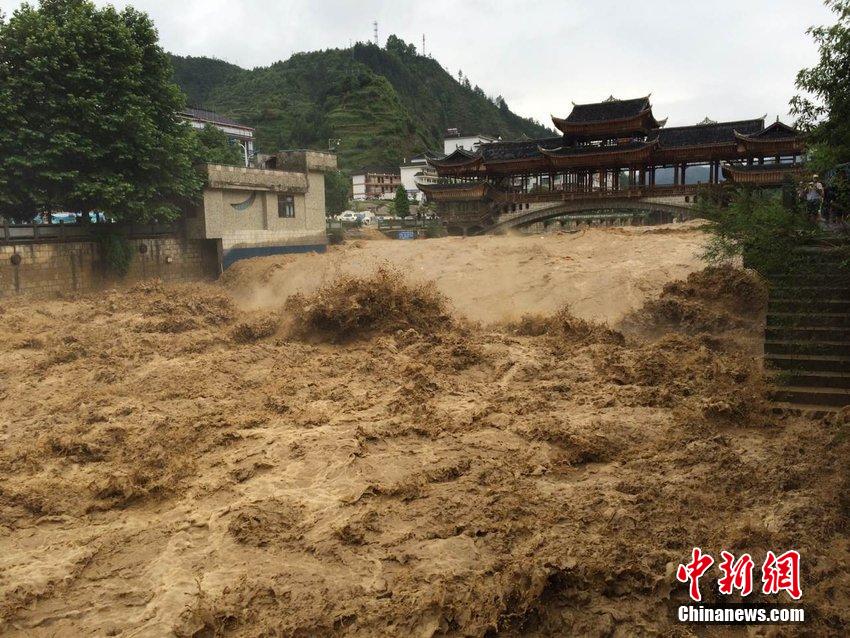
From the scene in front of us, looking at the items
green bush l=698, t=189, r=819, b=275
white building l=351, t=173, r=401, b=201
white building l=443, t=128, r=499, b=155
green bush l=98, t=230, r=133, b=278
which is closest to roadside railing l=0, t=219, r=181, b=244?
green bush l=98, t=230, r=133, b=278

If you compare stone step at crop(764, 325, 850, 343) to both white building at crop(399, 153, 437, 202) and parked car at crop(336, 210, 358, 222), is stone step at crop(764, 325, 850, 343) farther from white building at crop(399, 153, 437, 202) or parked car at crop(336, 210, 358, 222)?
white building at crop(399, 153, 437, 202)

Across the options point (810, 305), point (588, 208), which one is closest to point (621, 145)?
point (588, 208)

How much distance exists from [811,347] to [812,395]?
75cm

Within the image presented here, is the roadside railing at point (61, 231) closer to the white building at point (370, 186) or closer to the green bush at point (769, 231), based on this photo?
the green bush at point (769, 231)

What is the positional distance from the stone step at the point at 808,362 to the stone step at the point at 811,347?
0.06 meters

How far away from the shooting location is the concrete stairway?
838 cm

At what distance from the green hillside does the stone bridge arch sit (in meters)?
34.0

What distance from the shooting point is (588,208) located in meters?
29.8

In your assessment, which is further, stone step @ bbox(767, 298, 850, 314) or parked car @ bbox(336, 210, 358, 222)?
parked car @ bbox(336, 210, 358, 222)

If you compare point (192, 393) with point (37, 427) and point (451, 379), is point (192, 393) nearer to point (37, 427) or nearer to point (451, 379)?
point (37, 427)

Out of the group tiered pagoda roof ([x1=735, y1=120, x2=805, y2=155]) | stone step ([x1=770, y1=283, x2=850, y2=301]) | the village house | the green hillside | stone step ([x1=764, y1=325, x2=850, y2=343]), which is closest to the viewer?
stone step ([x1=764, y1=325, x2=850, y2=343])

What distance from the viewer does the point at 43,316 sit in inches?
650

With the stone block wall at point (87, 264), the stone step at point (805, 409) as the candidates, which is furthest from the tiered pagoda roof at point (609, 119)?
the stone step at point (805, 409)

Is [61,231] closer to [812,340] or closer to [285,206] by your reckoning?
[285,206]
